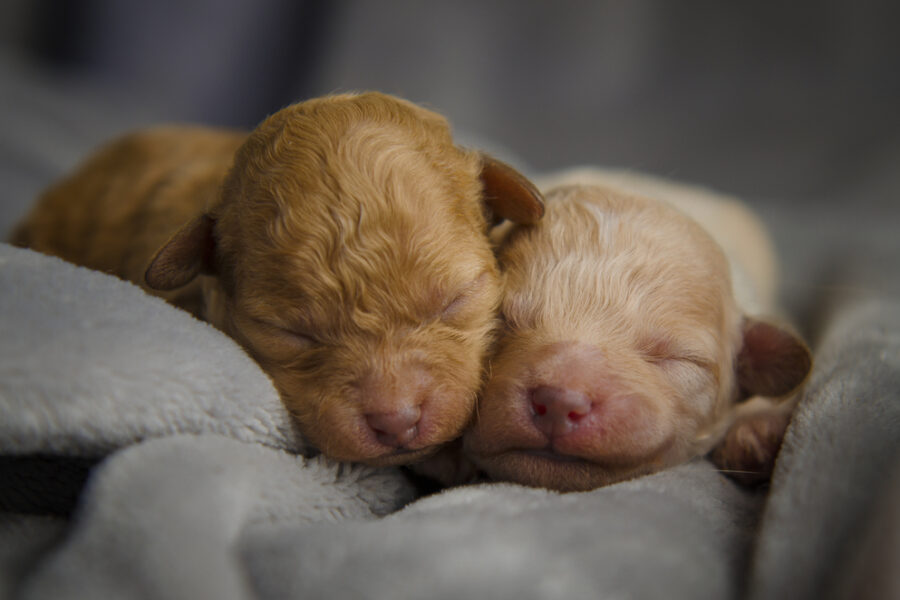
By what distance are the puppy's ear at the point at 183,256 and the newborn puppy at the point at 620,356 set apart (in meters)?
0.70

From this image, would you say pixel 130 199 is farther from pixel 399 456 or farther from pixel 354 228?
pixel 399 456

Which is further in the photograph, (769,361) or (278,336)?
(769,361)

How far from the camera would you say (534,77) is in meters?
4.88

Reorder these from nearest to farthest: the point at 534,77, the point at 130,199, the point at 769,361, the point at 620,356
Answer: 1. the point at 620,356
2. the point at 769,361
3. the point at 130,199
4. the point at 534,77

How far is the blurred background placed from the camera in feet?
13.0

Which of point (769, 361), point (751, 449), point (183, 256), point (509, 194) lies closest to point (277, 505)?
point (183, 256)

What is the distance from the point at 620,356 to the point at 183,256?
985 mm

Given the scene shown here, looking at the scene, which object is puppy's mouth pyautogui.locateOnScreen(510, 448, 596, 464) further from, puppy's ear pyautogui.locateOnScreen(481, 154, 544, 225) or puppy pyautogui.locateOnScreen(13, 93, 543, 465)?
puppy's ear pyautogui.locateOnScreen(481, 154, 544, 225)

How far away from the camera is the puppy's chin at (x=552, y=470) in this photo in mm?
1425

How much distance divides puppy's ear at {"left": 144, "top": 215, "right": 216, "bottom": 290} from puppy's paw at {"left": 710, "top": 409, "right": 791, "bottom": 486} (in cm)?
129

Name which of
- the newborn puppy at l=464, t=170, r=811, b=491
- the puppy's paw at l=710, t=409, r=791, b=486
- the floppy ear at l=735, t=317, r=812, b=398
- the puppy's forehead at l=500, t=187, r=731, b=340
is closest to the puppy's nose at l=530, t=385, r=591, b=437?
the newborn puppy at l=464, t=170, r=811, b=491

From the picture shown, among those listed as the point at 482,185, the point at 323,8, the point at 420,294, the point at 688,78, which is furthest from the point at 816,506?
the point at 323,8

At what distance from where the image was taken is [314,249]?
138cm

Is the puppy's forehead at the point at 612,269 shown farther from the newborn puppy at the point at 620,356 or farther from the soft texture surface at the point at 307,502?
the soft texture surface at the point at 307,502
